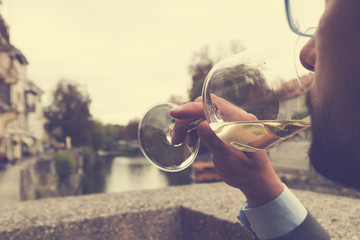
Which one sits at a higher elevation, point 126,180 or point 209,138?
point 209,138

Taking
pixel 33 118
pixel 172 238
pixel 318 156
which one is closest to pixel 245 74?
pixel 318 156

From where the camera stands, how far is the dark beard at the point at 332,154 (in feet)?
1.82

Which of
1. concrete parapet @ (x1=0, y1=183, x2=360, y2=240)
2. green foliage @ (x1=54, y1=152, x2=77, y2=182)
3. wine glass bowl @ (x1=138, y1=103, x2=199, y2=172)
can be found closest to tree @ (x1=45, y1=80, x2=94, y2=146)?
A: green foliage @ (x1=54, y1=152, x2=77, y2=182)

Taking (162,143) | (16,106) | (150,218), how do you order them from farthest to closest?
(16,106)
(150,218)
(162,143)

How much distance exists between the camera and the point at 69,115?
38.3m

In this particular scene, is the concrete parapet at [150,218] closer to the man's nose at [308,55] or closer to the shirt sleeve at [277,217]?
the shirt sleeve at [277,217]

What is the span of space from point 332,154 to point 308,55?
205mm

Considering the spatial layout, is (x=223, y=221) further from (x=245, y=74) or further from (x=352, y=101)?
(x=352, y=101)

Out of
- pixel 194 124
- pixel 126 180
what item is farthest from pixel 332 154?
pixel 126 180

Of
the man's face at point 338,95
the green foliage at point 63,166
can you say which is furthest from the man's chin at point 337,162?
the green foliage at point 63,166

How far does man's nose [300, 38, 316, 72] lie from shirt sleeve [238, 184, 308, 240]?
0.43 m

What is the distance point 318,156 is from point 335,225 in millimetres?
886

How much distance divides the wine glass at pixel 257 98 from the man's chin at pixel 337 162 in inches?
3.9

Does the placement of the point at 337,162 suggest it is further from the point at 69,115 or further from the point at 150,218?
the point at 69,115
